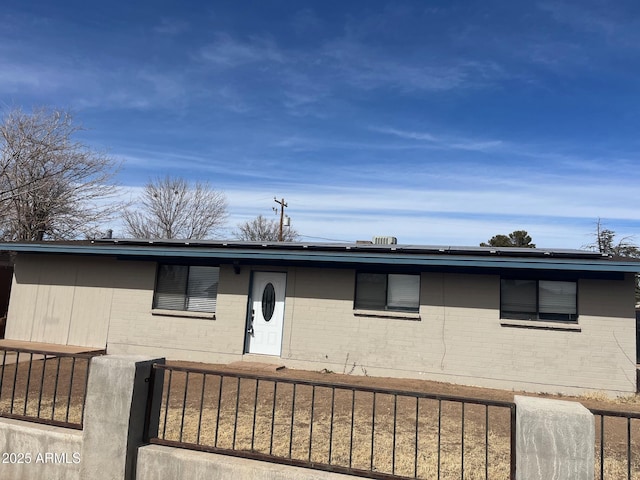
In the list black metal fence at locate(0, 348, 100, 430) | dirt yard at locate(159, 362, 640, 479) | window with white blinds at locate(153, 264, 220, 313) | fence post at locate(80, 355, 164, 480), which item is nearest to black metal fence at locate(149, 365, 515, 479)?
dirt yard at locate(159, 362, 640, 479)

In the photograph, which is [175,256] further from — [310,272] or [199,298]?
[310,272]

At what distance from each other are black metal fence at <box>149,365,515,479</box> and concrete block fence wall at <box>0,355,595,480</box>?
131 millimetres

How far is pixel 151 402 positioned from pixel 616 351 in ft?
31.7

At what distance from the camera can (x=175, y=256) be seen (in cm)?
1213

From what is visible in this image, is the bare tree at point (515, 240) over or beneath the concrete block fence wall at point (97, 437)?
over

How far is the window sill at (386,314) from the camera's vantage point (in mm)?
10922

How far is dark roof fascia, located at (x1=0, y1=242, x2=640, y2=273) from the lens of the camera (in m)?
9.66

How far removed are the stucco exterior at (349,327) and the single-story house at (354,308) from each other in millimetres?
28

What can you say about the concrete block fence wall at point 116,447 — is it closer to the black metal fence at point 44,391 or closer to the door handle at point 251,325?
the black metal fence at point 44,391

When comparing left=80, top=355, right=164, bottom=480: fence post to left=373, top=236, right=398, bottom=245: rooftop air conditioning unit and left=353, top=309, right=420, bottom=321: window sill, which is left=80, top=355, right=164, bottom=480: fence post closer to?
left=353, top=309, right=420, bottom=321: window sill

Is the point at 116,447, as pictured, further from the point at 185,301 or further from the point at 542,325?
the point at 542,325

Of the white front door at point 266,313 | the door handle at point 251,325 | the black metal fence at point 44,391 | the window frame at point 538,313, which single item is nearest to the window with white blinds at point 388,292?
the window frame at point 538,313

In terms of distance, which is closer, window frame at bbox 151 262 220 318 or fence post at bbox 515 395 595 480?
fence post at bbox 515 395 595 480

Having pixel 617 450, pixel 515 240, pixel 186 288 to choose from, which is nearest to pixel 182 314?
pixel 186 288
